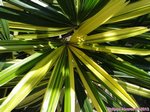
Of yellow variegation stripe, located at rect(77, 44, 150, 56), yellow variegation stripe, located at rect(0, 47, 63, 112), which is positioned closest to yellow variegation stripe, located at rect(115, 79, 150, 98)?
yellow variegation stripe, located at rect(77, 44, 150, 56)

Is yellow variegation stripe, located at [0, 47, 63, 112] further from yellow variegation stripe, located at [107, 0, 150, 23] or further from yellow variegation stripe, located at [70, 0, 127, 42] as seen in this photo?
yellow variegation stripe, located at [107, 0, 150, 23]

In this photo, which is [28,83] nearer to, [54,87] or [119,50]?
[54,87]

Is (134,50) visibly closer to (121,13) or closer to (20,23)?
(121,13)

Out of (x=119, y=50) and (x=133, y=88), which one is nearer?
(x=119, y=50)

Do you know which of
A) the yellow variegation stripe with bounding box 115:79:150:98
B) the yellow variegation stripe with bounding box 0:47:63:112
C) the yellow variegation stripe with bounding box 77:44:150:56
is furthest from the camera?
the yellow variegation stripe with bounding box 115:79:150:98

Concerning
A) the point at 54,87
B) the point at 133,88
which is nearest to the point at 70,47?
the point at 54,87

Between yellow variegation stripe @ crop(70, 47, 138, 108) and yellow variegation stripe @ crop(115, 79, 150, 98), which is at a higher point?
yellow variegation stripe @ crop(70, 47, 138, 108)

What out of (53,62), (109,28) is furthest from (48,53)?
(109,28)
